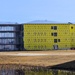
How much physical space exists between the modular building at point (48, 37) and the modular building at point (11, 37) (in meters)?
2.91

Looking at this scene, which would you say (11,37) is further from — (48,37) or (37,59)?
(37,59)

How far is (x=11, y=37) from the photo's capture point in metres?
132

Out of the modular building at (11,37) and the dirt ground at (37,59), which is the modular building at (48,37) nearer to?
the modular building at (11,37)

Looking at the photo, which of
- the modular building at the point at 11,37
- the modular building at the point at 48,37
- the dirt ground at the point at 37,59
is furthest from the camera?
the modular building at the point at 11,37

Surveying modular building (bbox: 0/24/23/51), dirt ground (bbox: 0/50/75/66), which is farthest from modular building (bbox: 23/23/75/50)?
dirt ground (bbox: 0/50/75/66)

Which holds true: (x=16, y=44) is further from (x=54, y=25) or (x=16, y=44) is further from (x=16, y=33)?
(x=54, y=25)

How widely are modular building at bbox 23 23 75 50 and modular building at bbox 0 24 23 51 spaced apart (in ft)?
9.56

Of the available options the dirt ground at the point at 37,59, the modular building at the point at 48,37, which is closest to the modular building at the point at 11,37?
the modular building at the point at 48,37

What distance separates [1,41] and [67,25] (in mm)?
25414

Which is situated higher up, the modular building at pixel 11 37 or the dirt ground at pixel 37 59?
the modular building at pixel 11 37

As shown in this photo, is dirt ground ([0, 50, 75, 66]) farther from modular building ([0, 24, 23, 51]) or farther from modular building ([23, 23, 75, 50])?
modular building ([0, 24, 23, 51])

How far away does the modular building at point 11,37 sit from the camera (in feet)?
432

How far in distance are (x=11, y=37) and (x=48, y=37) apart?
13806 mm

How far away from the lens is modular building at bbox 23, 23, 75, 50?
130875 millimetres
